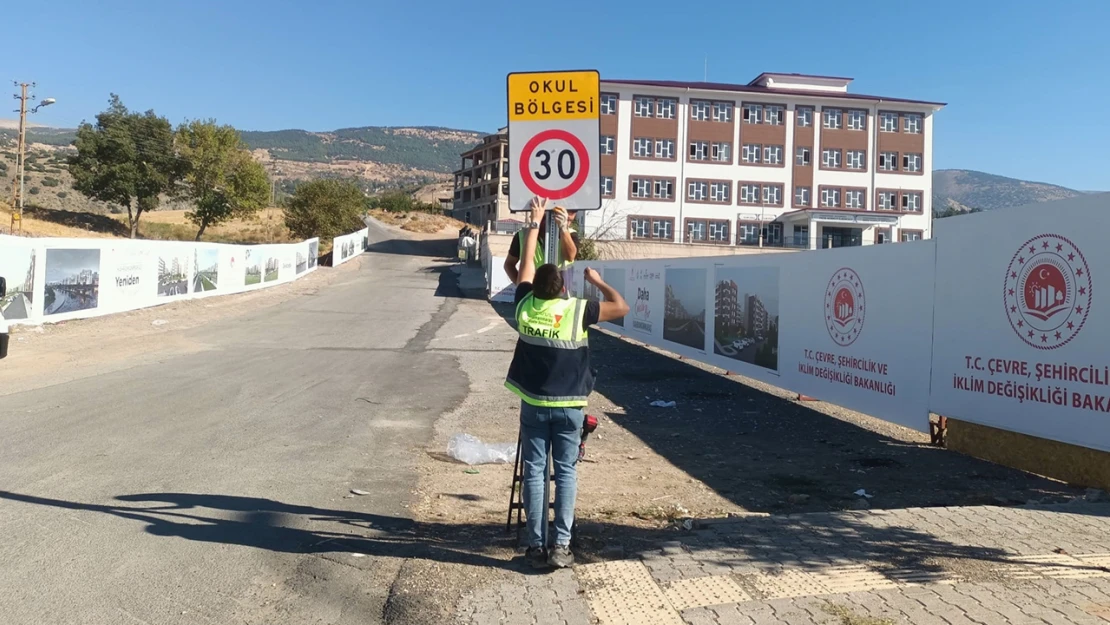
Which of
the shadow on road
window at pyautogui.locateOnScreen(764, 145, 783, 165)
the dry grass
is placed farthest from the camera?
the dry grass

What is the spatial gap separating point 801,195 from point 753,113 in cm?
802

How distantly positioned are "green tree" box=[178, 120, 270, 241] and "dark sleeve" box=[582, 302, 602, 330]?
62.8 m

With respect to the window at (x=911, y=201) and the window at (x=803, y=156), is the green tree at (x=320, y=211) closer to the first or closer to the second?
the window at (x=803, y=156)

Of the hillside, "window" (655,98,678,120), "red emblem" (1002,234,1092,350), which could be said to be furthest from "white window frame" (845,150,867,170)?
the hillside

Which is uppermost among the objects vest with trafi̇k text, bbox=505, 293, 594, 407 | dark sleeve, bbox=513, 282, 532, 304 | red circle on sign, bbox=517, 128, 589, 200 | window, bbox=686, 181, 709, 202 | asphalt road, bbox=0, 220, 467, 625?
window, bbox=686, 181, 709, 202

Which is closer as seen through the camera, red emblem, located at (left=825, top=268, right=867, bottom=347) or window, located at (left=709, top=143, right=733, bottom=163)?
red emblem, located at (left=825, top=268, right=867, bottom=347)

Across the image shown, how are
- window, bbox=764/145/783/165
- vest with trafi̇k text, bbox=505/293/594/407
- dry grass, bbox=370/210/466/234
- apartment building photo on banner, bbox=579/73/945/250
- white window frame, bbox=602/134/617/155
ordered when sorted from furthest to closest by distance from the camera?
1. dry grass, bbox=370/210/466/234
2. window, bbox=764/145/783/165
3. apartment building photo on banner, bbox=579/73/945/250
4. white window frame, bbox=602/134/617/155
5. vest with trafi̇k text, bbox=505/293/594/407

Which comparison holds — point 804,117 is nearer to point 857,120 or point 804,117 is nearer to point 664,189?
point 857,120

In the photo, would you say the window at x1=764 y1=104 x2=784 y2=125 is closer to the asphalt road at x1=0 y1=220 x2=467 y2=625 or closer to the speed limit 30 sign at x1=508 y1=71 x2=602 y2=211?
the asphalt road at x1=0 y1=220 x2=467 y2=625

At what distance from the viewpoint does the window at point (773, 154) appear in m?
67.7

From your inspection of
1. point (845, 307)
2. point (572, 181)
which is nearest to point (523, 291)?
point (572, 181)

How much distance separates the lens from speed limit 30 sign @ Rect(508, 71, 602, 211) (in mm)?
5203

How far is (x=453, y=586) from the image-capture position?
4527mm

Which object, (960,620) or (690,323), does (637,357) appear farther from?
(960,620)
